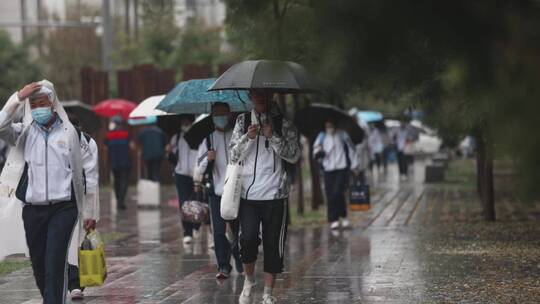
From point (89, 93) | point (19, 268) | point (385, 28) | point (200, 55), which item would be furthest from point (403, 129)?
point (385, 28)

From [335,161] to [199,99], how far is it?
17.3 feet

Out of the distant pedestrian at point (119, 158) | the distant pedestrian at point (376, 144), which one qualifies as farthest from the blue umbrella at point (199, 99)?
the distant pedestrian at point (376, 144)

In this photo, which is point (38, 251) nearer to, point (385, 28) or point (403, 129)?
point (385, 28)

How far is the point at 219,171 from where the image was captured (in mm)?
11219

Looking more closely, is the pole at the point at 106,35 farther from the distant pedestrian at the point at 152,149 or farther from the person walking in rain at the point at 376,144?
the person walking in rain at the point at 376,144

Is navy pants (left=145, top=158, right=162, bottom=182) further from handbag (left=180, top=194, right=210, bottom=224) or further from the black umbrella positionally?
handbag (left=180, top=194, right=210, bottom=224)

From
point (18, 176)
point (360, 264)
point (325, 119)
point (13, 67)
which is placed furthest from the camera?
point (13, 67)

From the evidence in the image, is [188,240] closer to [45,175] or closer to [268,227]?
[268,227]

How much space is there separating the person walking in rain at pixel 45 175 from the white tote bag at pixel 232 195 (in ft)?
3.87

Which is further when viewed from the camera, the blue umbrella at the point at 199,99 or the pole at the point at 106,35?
the pole at the point at 106,35

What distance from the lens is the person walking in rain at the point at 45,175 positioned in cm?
800

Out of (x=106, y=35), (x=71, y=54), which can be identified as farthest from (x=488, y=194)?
(x=71, y=54)

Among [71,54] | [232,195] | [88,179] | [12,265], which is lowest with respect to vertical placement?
[12,265]

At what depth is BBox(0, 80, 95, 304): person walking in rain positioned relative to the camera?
800 cm
